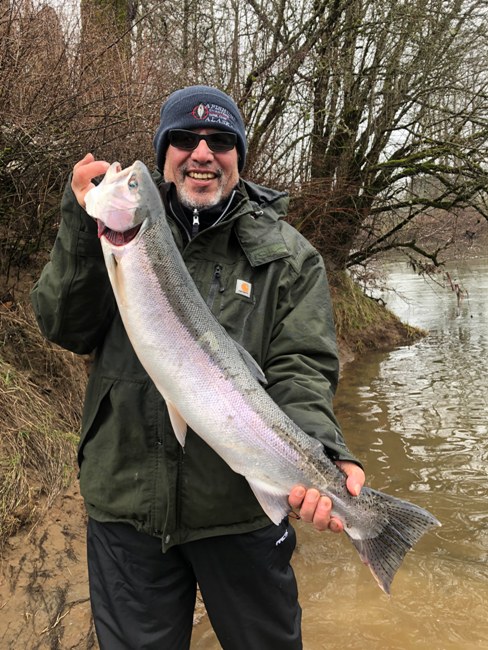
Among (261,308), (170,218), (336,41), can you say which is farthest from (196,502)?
(336,41)

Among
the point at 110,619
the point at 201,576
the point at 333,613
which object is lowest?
the point at 333,613

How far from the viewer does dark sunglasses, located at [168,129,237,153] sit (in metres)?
2.53

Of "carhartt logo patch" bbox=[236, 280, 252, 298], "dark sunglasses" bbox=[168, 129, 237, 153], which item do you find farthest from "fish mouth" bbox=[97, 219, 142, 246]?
"dark sunglasses" bbox=[168, 129, 237, 153]

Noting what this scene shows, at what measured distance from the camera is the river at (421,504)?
3.60 m

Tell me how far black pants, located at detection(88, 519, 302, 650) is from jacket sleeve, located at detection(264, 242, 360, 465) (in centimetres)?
52

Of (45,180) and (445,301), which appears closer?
(45,180)

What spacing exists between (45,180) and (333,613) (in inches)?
180

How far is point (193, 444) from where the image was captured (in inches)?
88.1

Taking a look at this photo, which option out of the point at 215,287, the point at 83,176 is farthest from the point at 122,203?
the point at 215,287

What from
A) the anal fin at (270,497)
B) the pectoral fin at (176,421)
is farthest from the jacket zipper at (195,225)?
the anal fin at (270,497)

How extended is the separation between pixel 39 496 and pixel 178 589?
188 centimetres

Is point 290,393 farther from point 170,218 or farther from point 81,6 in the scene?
point 81,6

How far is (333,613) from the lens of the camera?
376 cm

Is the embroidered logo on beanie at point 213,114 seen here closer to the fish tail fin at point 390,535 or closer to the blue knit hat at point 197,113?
the blue knit hat at point 197,113
